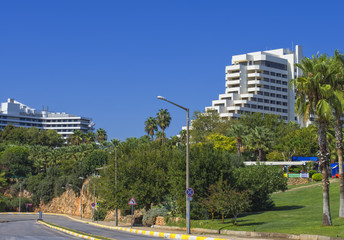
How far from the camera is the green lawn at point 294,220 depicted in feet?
93.5

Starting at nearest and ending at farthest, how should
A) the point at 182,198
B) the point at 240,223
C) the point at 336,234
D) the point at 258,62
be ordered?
the point at 336,234, the point at 240,223, the point at 182,198, the point at 258,62

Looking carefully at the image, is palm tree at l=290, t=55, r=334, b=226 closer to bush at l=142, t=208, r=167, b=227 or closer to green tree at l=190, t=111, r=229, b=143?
bush at l=142, t=208, r=167, b=227

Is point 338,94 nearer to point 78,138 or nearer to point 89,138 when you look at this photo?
point 89,138

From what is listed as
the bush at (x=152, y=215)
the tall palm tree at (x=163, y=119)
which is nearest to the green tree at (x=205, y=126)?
the tall palm tree at (x=163, y=119)

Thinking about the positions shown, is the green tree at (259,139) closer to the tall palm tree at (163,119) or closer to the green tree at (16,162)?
the tall palm tree at (163,119)

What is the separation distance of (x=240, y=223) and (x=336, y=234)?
524 inches

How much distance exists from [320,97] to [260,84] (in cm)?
13358

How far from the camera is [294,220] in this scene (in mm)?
36375

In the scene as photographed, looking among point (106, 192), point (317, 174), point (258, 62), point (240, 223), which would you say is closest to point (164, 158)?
point (106, 192)

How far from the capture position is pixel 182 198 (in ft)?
145

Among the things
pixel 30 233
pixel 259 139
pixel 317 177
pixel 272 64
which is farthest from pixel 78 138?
pixel 30 233

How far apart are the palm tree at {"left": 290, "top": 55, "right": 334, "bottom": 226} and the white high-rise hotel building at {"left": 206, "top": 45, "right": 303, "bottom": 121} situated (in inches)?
4822

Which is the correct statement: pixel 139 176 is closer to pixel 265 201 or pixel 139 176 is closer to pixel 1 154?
pixel 265 201

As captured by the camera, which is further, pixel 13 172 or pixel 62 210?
pixel 13 172
